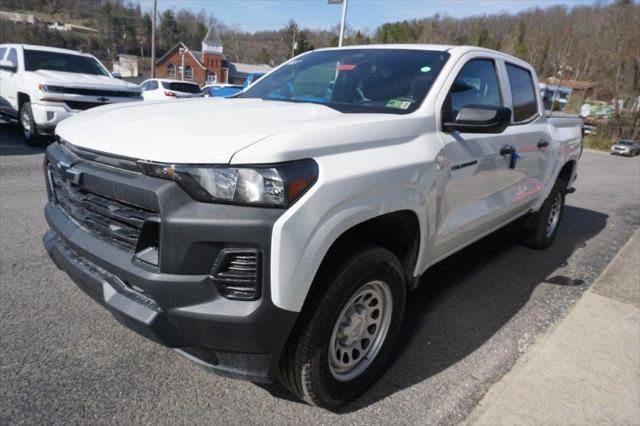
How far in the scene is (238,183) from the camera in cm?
172

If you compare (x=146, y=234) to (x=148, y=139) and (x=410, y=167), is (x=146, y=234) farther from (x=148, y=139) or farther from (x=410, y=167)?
(x=410, y=167)

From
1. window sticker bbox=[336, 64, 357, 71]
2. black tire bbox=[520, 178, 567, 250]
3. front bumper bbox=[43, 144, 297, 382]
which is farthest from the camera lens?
black tire bbox=[520, 178, 567, 250]

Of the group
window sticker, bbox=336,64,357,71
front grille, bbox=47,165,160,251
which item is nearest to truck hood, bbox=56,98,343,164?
front grille, bbox=47,165,160,251

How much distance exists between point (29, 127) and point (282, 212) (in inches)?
326

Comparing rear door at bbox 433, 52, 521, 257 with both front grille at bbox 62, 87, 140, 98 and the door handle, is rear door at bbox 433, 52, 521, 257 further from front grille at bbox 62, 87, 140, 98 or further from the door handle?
front grille at bbox 62, 87, 140, 98

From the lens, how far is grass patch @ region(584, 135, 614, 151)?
32719mm

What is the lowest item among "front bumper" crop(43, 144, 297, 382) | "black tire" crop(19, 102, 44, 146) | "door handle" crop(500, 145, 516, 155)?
"black tire" crop(19, 102, 44, 146)

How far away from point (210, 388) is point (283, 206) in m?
1.23

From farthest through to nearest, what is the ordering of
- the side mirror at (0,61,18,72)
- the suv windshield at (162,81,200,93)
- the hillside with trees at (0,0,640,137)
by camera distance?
the hillside with trees at (0,0,640,137) → the suv windshield at (162,81,200,93) → the side mirror at (0,61,18,72)

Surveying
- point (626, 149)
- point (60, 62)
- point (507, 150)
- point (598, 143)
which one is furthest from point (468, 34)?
point (507, 150)

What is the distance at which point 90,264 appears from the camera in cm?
211

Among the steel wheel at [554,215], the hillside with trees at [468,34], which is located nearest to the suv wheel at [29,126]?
the steel wheel at [554,215]

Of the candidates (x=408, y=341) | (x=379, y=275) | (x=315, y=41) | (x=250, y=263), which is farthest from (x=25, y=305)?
(x=315, y=41)

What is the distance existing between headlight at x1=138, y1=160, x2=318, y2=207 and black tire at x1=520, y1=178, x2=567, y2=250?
3788 millimetres
